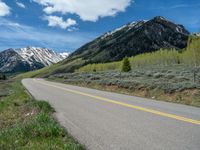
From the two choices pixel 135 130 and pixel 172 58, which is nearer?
pixel 135 130

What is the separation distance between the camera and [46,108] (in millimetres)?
13602

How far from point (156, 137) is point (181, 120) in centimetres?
261

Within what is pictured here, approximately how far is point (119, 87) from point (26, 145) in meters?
21.7

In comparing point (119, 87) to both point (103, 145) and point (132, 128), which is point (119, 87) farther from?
point (103, 145)

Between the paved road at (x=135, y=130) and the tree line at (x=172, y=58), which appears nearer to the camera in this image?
the paved road at (x=135, y=130)

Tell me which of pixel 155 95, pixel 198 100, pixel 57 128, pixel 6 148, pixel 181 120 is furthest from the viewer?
pixel 155 95

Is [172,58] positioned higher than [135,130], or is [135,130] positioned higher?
[172,58]

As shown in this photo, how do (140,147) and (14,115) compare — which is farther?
(14,115)

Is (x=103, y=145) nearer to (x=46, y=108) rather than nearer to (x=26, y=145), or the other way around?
(x=26, y=145)

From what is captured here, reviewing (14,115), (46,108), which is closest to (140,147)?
(46,108)

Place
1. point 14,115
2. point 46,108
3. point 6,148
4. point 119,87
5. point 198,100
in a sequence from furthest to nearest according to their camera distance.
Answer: point 119,87, point 198,100, point 14,115, point 46,108, point 6,148

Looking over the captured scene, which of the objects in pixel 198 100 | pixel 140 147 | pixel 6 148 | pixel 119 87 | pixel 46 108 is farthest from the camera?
pixel 119 87

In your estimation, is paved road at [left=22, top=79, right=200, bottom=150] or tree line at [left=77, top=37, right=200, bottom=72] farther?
tree line at [left=77, top=37, right=200, bottom=72]

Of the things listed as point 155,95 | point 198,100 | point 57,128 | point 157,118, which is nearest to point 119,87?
point 155,95
